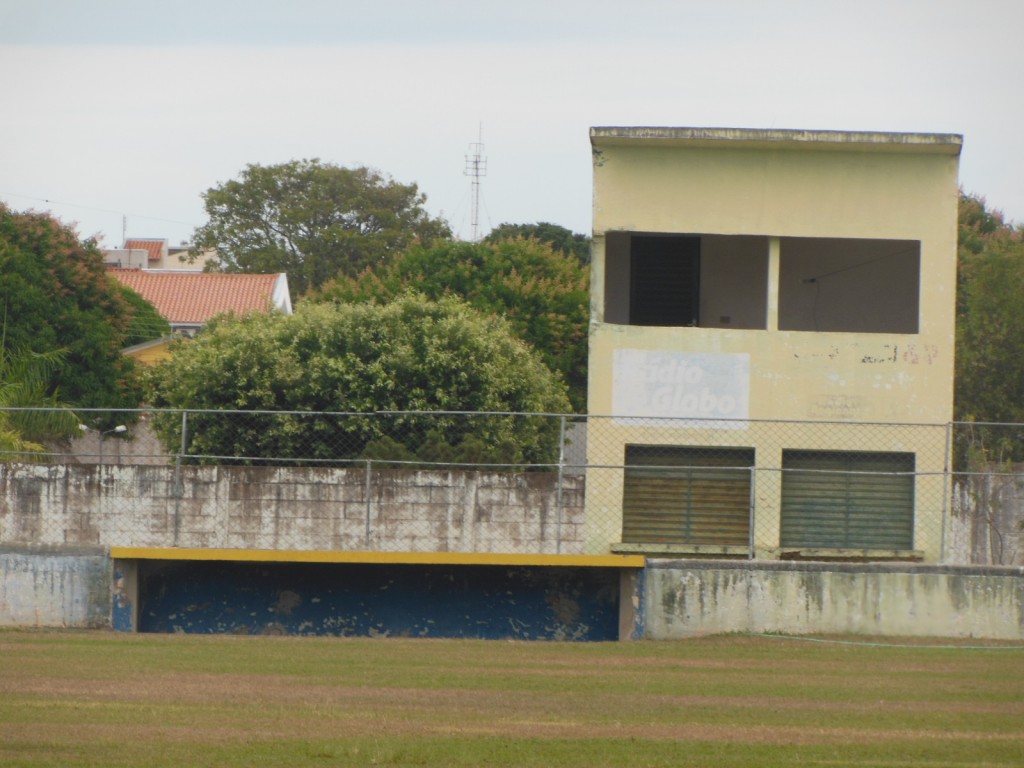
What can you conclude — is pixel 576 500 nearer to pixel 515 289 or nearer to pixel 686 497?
pixel 686 497

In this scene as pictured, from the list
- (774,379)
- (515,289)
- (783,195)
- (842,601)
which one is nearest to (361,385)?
(774,379)

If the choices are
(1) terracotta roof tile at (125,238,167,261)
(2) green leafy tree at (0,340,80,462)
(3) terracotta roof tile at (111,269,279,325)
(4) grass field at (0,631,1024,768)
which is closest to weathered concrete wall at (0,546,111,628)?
(4) grass field at (0,631,1024,768)

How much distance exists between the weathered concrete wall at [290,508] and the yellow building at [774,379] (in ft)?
3.34

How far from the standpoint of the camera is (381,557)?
17.2 meters

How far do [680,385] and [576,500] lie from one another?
1950mm

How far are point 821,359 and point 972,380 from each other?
47.9 ft

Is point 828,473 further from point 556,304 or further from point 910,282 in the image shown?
point 556,304

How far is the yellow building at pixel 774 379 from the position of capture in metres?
18.5

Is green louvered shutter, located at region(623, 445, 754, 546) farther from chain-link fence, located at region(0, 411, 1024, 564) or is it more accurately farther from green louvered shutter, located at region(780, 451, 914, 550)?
green louvered shutter, located at region(780, 451, 914, 550)

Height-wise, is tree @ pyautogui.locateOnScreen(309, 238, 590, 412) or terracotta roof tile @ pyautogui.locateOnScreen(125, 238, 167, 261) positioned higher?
terracotta roof tile @ pyautogui.locateOnScreen(125, 238, 167, 261)

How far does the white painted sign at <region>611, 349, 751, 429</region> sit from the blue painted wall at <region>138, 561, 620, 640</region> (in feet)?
7.10

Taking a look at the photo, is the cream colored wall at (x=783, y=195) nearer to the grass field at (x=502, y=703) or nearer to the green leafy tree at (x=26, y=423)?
the grass field at (x=502, y=703)

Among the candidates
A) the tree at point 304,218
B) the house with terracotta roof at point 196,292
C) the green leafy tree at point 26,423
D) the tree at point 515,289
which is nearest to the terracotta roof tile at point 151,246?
the tree at point 304,218

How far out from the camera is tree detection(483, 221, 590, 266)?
65500 millimetres
